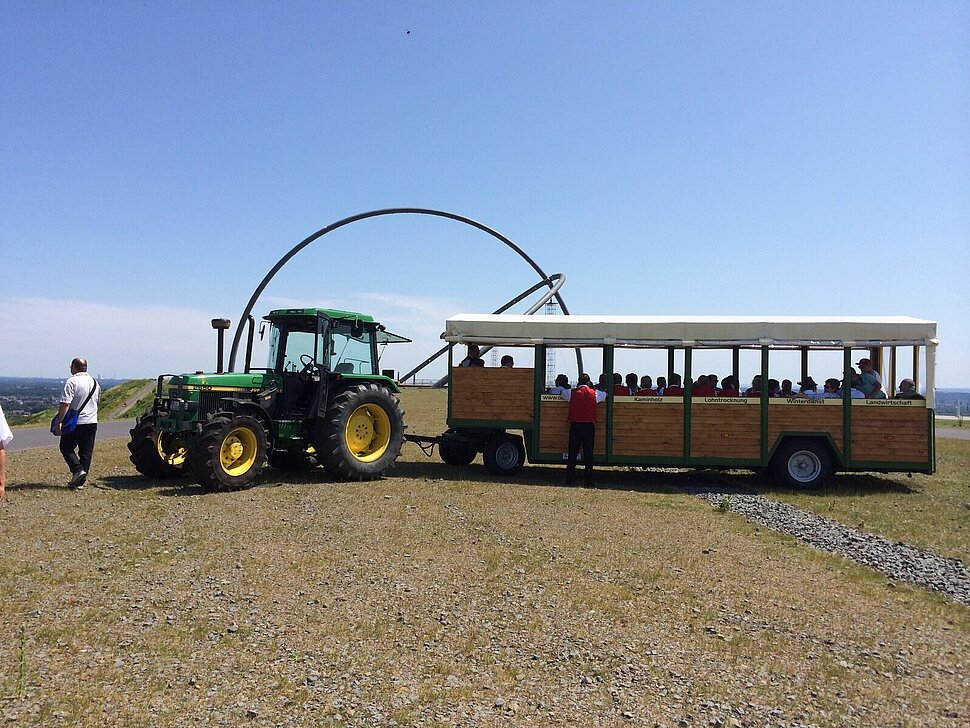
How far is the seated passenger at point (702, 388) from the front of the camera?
40.3 ft

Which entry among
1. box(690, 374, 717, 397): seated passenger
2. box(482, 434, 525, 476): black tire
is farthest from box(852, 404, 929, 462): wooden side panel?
box(482, 434, 525, 476): black tire

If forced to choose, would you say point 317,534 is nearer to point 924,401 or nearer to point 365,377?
point 365,377

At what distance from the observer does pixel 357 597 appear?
5707 mm

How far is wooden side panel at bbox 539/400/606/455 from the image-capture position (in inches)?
488

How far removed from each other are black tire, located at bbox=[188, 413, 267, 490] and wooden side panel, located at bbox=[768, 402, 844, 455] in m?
7.77

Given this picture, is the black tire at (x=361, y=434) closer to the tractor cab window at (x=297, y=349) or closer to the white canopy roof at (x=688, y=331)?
the tractor cab window at (x=297, y=349)

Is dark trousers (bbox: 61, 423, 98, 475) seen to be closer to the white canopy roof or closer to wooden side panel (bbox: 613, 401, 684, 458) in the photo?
the white canopy roof

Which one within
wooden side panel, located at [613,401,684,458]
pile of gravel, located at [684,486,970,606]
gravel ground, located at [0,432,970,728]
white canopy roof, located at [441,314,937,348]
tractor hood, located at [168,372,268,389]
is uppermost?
white canopy roof, located at [441,314,937,348]

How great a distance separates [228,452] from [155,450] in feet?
4.89

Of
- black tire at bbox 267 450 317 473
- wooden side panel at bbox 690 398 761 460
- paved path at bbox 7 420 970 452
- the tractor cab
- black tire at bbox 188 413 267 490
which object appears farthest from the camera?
paved path at bbox 7 420 970 452

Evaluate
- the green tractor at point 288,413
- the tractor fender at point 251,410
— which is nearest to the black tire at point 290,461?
the green tractor at point 288,413

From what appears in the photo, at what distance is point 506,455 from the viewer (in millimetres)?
12859

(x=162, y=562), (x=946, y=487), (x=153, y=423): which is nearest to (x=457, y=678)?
(x=162, y=562)

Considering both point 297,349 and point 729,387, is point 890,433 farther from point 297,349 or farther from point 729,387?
point 297,349
